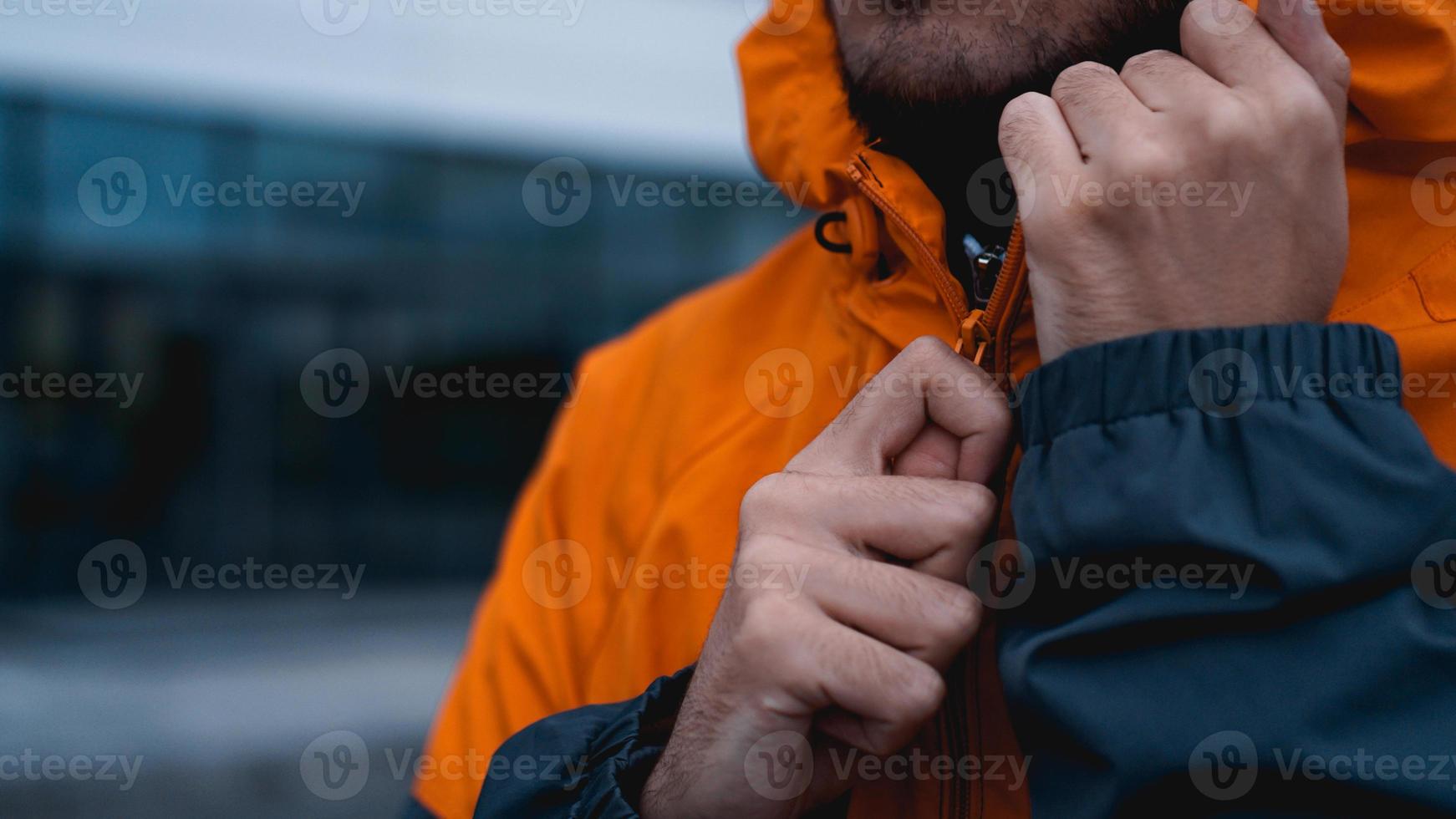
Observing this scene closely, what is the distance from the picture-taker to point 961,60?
129cm

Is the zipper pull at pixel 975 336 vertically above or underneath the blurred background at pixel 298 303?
above

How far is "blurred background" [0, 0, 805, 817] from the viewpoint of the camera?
23.1ft

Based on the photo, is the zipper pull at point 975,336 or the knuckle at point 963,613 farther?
the zipper pull at point 975,336

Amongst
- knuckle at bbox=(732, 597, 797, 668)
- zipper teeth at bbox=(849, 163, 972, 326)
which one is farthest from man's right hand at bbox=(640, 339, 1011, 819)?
zipper teeth at bbox=(849, 163, 972, 326)

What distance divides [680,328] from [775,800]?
81 centimetres

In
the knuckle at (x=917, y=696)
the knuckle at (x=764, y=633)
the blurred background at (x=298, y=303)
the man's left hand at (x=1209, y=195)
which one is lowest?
the blurred background at (x=298, y=303)

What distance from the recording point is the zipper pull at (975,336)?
1207 mm

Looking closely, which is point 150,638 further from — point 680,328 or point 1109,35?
point 1109,35

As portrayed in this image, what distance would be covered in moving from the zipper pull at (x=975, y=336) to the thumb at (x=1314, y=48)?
1.20 feet

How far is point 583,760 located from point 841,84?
890mm

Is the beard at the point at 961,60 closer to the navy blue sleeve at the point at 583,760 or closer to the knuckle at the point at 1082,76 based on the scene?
the knuckle at the point at 1082,76

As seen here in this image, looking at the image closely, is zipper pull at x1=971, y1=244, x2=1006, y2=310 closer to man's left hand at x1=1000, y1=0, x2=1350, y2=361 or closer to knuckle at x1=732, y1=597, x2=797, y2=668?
man's left hand at x1=1000, y1=0, x2=1350, y2=361

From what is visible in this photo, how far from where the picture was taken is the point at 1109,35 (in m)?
1.24

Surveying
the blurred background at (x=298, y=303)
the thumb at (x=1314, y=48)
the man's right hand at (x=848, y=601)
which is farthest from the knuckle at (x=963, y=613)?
the blurred background at (x=298, y=303)
